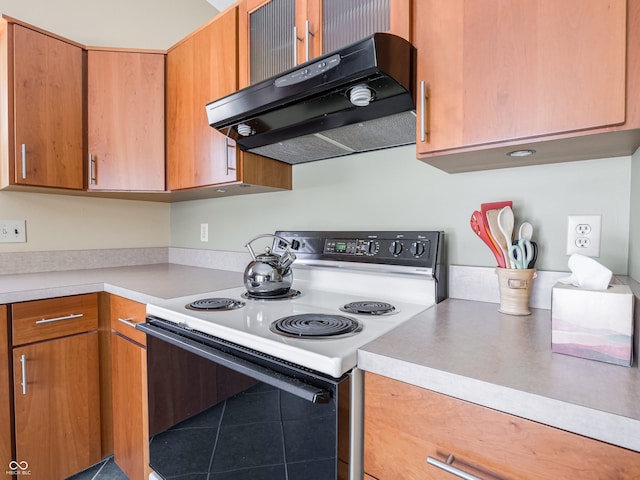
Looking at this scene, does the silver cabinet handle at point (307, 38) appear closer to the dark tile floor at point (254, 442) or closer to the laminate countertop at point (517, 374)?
the laminate countertop at point (517, 374)

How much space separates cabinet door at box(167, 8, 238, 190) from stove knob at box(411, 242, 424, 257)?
82 cm

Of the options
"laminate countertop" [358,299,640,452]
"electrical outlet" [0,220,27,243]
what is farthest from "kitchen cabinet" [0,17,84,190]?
"laminate countertop" [358,299,640,452]

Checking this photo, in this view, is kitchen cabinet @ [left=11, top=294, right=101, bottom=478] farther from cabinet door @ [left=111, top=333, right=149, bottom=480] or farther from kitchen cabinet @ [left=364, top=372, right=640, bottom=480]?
kitchen cabinet @ [left=364, top=372, right=640, bottom=480]

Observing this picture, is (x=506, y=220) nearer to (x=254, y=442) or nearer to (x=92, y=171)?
(x=254, y=442)

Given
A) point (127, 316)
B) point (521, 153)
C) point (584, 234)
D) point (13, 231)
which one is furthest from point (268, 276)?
point (13, 231)

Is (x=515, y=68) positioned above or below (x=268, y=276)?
above

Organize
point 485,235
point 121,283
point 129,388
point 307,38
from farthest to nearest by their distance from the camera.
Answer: point 121,283 < point 129,388 < point 307,38 < point 485,235

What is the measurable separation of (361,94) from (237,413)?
2.99ft

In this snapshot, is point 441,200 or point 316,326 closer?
point 316,326

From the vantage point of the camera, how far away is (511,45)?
803mm

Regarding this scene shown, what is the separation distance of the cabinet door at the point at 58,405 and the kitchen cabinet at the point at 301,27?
1.36 meters

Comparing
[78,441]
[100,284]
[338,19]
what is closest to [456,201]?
[338,19]

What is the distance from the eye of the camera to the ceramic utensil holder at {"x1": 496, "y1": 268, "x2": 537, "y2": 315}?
943 millimetres

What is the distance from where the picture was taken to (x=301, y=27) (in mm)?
1176
